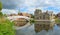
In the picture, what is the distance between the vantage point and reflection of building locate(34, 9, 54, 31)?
36.5ft

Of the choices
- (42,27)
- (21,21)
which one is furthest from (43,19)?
(21,21)

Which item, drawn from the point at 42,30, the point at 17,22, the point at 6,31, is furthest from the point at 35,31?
the point at 6,31

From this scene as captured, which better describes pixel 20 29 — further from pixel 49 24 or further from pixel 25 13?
pixel 49 24

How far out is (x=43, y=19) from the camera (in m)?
11.4

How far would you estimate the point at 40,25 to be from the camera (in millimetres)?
11750

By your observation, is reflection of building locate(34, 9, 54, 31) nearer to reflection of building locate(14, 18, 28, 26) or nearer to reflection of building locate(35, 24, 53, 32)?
Answer: reflection of building locate(35, 24, 53, 32)

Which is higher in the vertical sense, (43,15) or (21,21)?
(43,15)

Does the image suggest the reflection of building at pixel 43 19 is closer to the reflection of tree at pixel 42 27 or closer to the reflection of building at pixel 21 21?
the reflection of tree at pixel 42 27

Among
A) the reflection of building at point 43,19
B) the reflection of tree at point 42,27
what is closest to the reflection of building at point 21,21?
the reflection of building at point 43,19

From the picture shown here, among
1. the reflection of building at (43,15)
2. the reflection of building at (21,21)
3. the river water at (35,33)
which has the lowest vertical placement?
the river water at (35,33)

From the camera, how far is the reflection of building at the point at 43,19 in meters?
11.1

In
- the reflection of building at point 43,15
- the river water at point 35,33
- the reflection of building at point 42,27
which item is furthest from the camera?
the reflection of building at point 42,27

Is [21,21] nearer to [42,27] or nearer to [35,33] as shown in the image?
[35,33]

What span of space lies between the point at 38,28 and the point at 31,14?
1.06 metres
